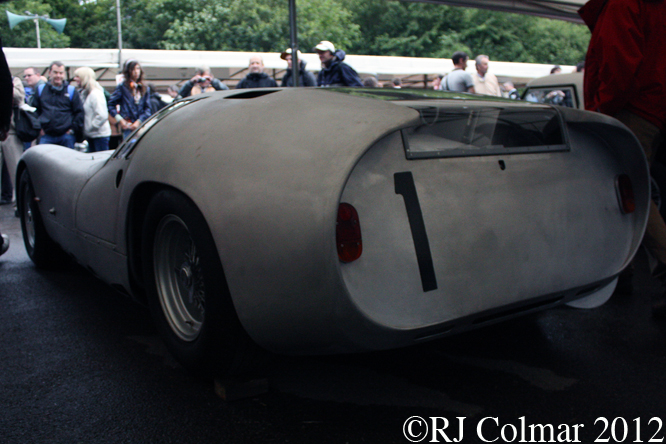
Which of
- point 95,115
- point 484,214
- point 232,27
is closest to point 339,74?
point 95,115

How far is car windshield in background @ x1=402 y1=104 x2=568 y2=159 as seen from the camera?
2230 mm

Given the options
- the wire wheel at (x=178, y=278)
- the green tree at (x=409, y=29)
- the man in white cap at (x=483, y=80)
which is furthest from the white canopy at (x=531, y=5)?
the green tree at (x=409, y=29)

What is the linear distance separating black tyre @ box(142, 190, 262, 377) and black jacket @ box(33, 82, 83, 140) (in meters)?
6.66

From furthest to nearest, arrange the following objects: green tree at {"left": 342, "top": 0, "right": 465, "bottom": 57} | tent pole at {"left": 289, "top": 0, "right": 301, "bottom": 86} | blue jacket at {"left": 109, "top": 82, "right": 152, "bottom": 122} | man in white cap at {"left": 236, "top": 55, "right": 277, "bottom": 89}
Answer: green tree at {"left": 342, "top": 0, "right": 465, "bottom": 57}
blue jacket at {"left": 109, "top": 82, "right": 152, "bottom": 122}
man in white cap at {"left": 236, "top": 55, "right": 277, "bottom": 89}
tent pole at {"left": 289, "top": 0, "right": 301, "bottom": 86}

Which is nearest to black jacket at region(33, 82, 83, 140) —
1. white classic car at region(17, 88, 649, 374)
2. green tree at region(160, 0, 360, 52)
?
white classic car at region(17, 88, 649, 374)

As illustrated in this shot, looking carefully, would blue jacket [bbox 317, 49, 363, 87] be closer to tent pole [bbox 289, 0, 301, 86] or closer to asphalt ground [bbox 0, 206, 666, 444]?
tent pole [bbox 289, 0, 301, 86]

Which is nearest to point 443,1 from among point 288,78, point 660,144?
point 288,78

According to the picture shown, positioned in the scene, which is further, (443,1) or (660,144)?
(443,1)

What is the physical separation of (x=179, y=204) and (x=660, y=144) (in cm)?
290

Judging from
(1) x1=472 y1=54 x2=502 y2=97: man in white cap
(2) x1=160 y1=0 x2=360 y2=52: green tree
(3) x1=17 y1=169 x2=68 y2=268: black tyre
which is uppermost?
(2) x1=160 y1=0 x2=360 y2=52: green tree

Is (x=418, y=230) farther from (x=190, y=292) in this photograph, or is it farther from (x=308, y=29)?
(x=308, y=29)

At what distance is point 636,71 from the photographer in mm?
3408

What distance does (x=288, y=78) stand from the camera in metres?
8.21

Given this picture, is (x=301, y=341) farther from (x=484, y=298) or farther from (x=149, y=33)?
(x=149, y=33)
